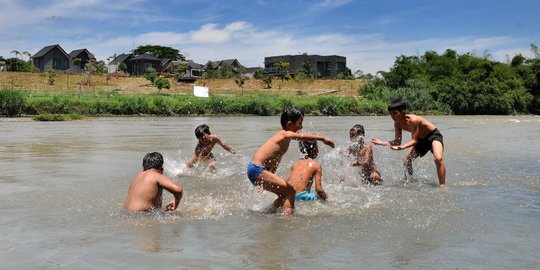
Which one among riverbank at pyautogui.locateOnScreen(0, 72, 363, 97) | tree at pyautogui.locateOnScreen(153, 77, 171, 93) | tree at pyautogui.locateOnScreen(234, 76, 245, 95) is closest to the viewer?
tree at pyautogui.locateOnScreen(153, 77, 171, 93)

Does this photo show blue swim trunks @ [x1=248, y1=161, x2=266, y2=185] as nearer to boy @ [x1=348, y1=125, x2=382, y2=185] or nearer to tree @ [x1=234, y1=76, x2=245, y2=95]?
boy @ [x1=348, y1=125, x2=382, y2=185]

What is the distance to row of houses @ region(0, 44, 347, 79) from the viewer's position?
7269cm

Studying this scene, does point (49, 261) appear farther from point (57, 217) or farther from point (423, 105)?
point (423, 105)

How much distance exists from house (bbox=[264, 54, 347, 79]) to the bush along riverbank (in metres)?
37.3

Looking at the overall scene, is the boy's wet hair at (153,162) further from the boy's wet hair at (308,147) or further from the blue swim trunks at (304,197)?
the boy's wet hair at (308,147)

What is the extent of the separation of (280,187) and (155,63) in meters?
75.3

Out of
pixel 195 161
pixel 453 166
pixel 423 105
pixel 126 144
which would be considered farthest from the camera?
pixel 423 105

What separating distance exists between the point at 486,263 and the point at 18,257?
3683 millimetres

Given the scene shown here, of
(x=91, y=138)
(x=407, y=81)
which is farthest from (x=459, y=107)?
(x=91, y=138)

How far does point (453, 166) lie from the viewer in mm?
10109

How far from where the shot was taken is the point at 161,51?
87.9 metres

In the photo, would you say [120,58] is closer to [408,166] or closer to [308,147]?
[408,166]

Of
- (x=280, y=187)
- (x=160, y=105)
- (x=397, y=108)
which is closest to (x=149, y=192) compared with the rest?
(x=280, y=187)

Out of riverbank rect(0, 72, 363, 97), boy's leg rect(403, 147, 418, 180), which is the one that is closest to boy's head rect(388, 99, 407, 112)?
boy's leg rect(403, 147, 418, 180)
